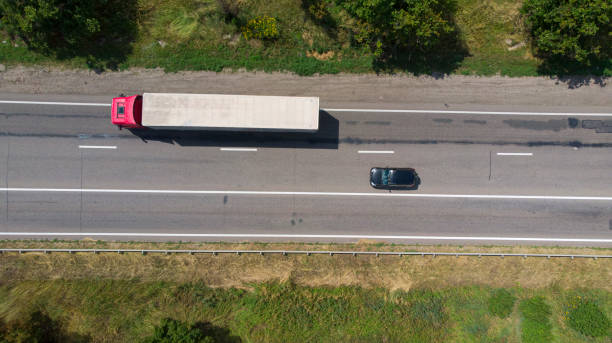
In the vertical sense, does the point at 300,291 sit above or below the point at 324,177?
below

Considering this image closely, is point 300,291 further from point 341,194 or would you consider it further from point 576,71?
point 576,71

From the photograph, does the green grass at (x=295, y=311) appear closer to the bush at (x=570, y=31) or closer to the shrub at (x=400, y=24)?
the bush at (x=570, y=31)

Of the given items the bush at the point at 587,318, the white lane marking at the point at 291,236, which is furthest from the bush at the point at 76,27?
the bush at the point at 587,318

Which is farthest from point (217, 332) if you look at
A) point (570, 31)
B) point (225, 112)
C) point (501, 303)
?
point (570, 31)

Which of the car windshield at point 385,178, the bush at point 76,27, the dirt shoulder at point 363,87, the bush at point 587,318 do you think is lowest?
the bush at point 587,318

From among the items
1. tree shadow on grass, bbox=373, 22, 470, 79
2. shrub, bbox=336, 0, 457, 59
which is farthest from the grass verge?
shrub, bbox=336, 0, 457, 59

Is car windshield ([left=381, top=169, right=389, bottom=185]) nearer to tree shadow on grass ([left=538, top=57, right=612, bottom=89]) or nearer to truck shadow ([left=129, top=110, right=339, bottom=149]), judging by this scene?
truck shadow ([left=129, top=110, right=339, bottom=149])

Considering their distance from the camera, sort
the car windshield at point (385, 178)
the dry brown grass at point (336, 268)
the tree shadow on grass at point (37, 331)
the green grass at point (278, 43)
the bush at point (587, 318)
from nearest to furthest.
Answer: the tree shadow on grass at point (37, 331)
the bush at point (587, 318)
the dry brown grass at point (336, 268)
the car windshield at point (385, 178)
the green grass at point (278, 43)
